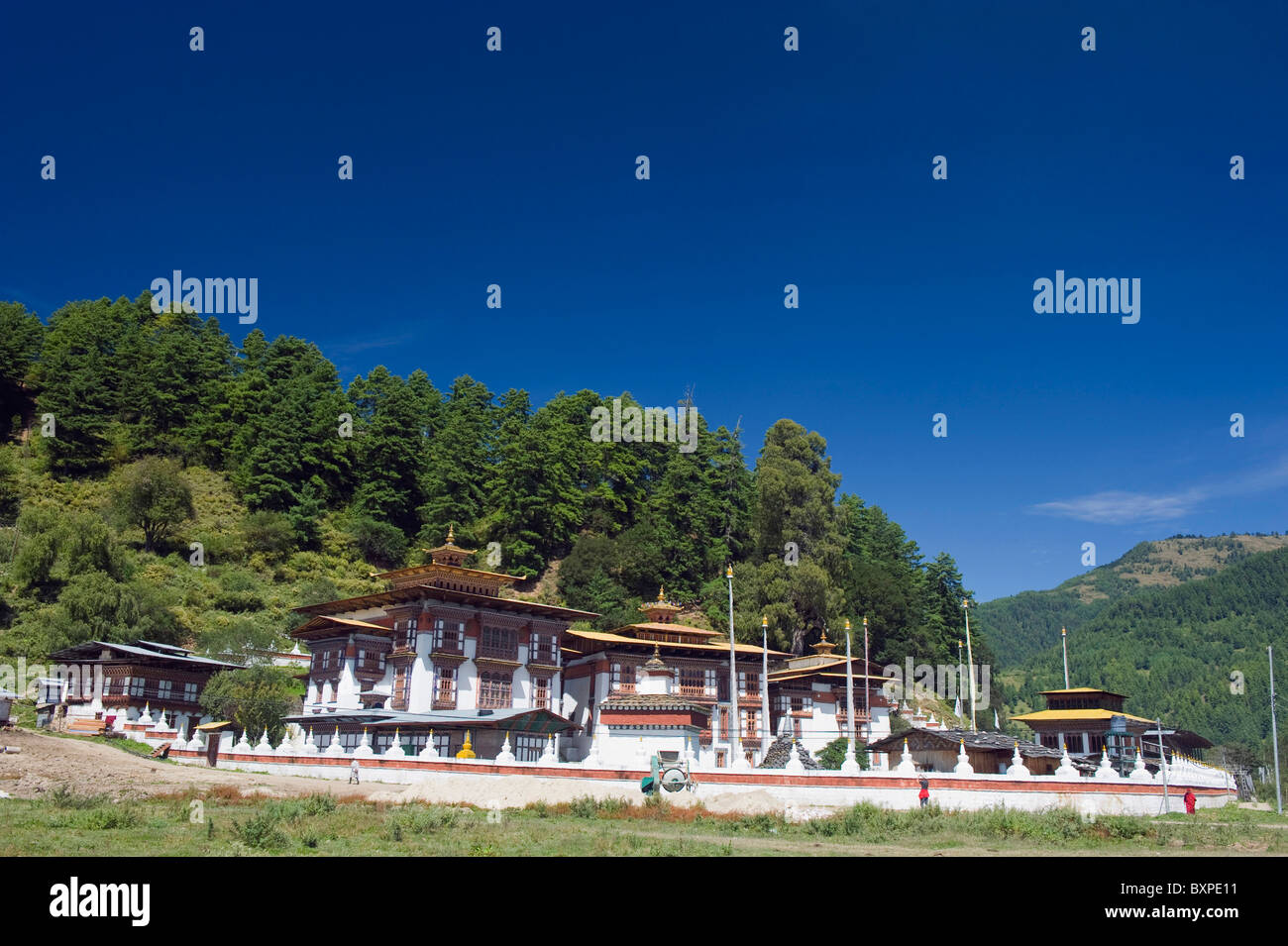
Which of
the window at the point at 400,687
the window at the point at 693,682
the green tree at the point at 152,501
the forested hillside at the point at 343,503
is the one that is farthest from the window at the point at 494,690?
the green tree at the point at 152,501

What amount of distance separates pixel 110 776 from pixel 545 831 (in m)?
18.3

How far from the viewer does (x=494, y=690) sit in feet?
175

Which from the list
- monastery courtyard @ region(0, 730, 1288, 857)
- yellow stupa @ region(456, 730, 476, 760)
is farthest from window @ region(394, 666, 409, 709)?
monastery courtyard @ region(0, 730, 1288, 857)

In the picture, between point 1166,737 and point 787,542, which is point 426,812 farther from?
point 1166,737

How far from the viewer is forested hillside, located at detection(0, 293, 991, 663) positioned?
6581cm

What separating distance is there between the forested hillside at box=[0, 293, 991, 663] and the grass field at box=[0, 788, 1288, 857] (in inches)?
1314

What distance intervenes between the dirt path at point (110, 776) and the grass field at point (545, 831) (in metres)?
1.84

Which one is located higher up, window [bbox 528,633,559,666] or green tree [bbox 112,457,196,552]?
green tree [bbox 112,457,196,552]

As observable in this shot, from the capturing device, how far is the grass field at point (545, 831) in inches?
867

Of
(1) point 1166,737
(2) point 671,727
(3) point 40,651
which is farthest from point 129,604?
(1) point 1166,737

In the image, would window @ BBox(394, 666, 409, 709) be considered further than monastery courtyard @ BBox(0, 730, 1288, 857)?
Yes

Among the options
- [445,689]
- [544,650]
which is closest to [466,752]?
[445,689]
